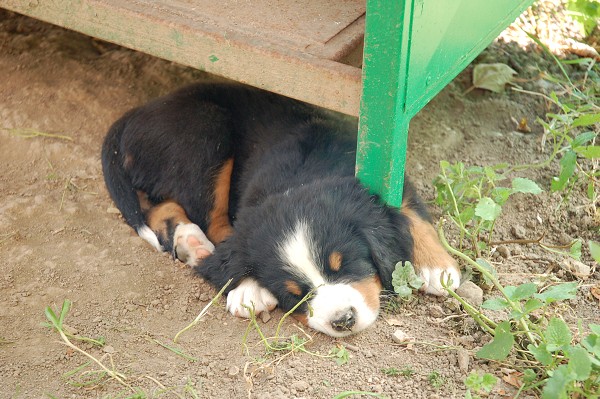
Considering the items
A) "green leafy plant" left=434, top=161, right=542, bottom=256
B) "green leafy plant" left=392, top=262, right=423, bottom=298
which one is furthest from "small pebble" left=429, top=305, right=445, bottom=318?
"green leafy plant" left=434, top=161, right=542, bottom=256

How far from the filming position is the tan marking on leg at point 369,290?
119 inches

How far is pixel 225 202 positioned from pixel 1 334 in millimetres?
1211

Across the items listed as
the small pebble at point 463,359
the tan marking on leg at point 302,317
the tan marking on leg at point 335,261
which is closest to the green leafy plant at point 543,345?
the small pebble at point 463,359

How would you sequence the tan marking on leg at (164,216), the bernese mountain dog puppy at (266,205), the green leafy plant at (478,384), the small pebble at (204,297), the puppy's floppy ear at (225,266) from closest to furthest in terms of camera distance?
1. the green leafy plant at (478,384)
2. the bernese mountain dog puppy at (266,205)
3. the puppy's floppy ear at (225,266)
4. the small pebble at (204,297)
5. the tan marking on leg at (164,216)

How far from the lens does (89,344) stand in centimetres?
306

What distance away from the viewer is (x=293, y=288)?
10.1 ft

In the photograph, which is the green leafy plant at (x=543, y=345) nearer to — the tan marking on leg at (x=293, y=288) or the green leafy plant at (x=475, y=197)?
the green leafy plant at (x=475, y=197)

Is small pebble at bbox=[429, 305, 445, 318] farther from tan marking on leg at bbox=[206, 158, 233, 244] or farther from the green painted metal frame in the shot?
tan marking on leg at bbox=[206, 158, 233, 244]

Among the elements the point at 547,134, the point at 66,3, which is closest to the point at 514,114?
the point at 547,134

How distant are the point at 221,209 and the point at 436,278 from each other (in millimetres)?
1139

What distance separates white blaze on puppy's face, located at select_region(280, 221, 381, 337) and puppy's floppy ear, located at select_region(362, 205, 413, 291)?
0.08 m

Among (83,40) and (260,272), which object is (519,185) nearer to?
(260,272)

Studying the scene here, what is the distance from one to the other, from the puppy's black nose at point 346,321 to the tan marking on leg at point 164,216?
3.84ft

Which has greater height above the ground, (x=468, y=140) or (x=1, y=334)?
(x=468, y=140)
